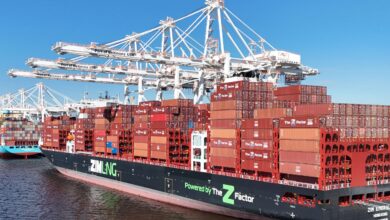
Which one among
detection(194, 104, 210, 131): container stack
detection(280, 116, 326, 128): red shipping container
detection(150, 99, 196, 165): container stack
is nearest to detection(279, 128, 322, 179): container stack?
detection(280, 116, 326, 128): red shipping container

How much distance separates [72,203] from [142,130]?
38.8ft

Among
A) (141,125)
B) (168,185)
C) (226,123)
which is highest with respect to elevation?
(226,123)

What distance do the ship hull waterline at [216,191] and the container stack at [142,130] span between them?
161 cm

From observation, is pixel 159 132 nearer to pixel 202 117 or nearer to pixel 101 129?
pixel 202 117

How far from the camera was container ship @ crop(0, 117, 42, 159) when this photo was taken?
317 ft

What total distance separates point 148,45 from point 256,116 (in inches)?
964

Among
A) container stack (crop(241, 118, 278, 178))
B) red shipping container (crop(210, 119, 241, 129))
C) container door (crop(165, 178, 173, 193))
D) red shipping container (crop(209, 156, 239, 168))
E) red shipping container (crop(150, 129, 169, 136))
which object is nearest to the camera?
container stack (crop(241, 118, 278, 178))

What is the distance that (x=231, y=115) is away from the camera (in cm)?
3738

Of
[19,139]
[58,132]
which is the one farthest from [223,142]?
[19,139]

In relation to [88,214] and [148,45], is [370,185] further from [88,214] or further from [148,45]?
[148,45]

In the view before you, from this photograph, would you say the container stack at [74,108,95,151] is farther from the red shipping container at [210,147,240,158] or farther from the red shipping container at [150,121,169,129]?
the red shipping container at [210,147,240,158]

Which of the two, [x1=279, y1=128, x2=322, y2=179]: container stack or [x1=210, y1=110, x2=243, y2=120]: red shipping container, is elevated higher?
[x1=210, y1=110, x2=243, y2=120]: red shipping container

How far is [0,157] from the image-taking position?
98125 mm

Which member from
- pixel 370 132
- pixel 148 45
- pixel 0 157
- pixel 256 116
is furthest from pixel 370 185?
pixel 0 157
